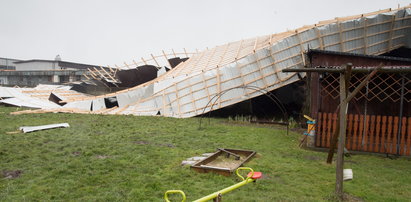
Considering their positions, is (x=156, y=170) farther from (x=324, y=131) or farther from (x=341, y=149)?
(x=324, y=131)

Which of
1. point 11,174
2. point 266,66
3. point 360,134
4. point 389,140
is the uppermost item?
point 266,66

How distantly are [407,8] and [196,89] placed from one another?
12.9 meters

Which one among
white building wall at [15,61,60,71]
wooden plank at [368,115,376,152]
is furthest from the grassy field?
white building wall at [15,61,60,71]

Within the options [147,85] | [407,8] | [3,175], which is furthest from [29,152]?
[407,8]

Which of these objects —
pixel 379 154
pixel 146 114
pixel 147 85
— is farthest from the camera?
pixel 147 85

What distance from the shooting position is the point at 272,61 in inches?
663

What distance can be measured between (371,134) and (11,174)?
901 centimetres

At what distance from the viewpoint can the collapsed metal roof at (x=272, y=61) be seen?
16.8 m

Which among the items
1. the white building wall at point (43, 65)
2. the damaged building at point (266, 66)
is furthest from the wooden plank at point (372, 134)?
the white building wall at point (43, 65)

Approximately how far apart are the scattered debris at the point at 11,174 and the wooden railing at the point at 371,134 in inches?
306

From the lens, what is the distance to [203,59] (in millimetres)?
21641

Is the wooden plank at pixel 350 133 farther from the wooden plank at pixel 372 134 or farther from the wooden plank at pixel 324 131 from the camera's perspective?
the wooden plank at pixel 324 131

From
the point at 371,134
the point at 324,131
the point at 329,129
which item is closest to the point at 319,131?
the point at 324,131

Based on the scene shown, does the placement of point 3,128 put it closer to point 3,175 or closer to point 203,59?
point 3,175
